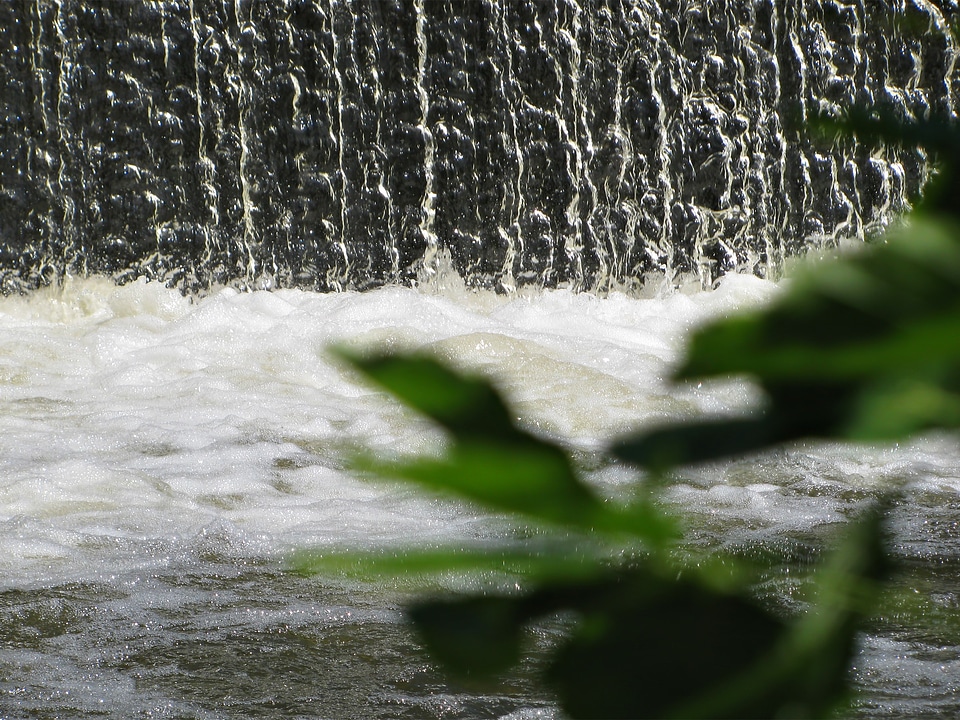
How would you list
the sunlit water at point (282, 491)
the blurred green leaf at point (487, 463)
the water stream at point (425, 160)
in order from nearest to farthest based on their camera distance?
the blurred green leaf at point (487, 463), the sunlit water at point (282, 491), the water stream at point (425, 160)

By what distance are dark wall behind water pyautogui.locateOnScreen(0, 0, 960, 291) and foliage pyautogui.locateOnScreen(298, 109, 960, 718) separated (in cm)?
680

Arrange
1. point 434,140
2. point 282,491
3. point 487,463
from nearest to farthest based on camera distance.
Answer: point 487,463
point 282,491
point 434,140

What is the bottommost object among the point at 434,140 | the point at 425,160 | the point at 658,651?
the point at 658,651

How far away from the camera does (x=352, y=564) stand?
0.54 ft

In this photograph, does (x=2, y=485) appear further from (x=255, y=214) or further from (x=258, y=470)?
(x=255, y=214)

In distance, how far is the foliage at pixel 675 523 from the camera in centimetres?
15

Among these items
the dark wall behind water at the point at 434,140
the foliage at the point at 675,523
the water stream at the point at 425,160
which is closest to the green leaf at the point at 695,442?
the foliage at the point at 675,523

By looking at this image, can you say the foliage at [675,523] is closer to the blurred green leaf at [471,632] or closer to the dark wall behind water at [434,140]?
the blurred green leaf at [471,632]

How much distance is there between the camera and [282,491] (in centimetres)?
350

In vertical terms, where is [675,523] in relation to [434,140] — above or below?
below

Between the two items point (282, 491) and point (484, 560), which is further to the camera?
point (282, 491)

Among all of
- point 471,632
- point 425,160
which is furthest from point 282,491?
point 425,160

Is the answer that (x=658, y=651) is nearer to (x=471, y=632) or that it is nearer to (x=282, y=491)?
(x=471, y=632)

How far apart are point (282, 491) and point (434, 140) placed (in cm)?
405
